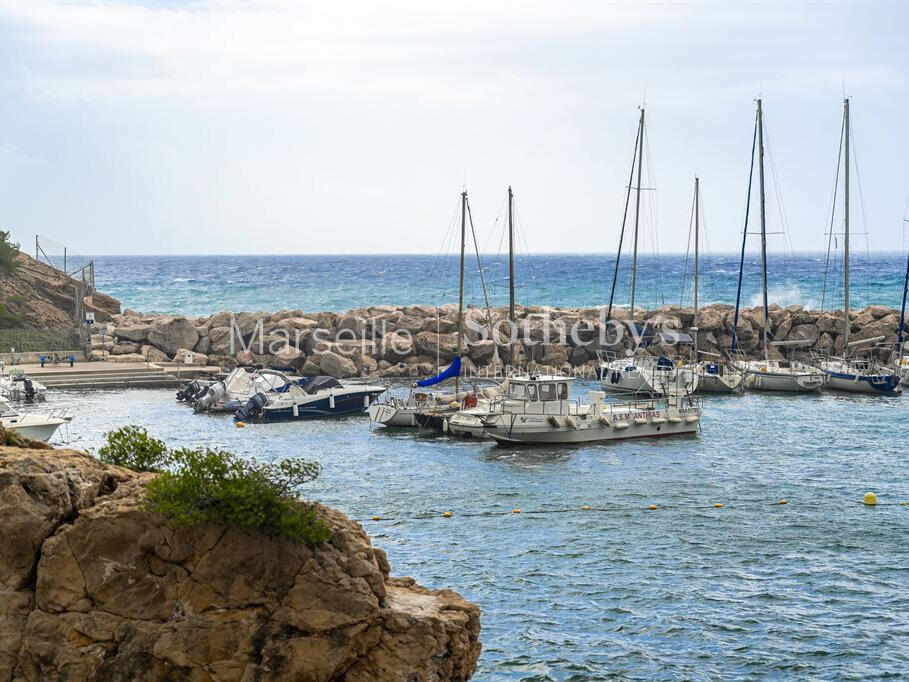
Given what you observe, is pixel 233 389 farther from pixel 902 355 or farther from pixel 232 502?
pixel 232 502

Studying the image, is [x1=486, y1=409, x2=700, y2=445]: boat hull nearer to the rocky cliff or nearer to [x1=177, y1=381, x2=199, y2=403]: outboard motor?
[x1=177, y1=381, x2=199, y2=403]: outboard motor

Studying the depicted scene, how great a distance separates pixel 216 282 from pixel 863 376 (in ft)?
418

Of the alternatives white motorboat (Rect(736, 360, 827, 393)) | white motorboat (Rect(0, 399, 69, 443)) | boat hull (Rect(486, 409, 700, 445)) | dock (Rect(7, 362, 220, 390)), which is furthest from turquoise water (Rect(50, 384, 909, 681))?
dock (Rect(7, 362, 220, 390))

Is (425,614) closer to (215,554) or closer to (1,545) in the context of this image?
(215,554)

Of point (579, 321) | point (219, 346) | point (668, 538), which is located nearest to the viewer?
point (668, 538)

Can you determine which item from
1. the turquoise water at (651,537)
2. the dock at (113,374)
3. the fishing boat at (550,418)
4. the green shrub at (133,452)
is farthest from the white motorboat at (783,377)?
the green shrub at (133,452)

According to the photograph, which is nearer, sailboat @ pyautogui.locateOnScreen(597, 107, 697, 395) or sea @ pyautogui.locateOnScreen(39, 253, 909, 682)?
sea @ pyautogui.locateOnScreen(39, 253, 909, 682)

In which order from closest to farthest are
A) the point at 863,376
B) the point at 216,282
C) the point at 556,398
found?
1. the point at 556,398
2. the point at 863,376
3. the point at 216,282

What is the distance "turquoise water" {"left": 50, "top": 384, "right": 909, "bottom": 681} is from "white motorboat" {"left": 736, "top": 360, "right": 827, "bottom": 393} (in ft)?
28.1

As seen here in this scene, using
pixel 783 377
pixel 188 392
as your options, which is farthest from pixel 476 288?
pixel 188 392

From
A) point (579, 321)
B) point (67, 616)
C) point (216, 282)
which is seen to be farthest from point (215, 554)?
point (216, 282)

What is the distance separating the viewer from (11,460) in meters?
14.6

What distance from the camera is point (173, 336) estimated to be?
6838 cm

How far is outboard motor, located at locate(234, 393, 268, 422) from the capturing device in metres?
49.3
